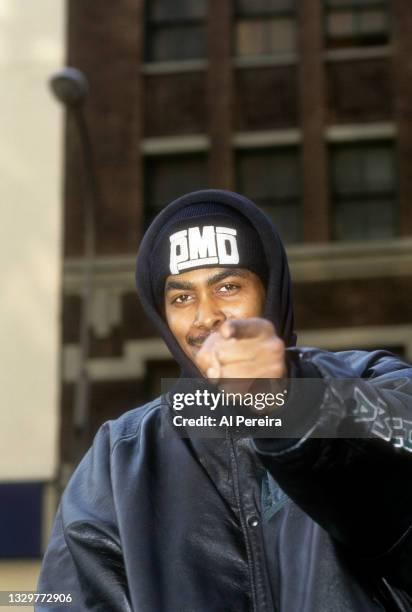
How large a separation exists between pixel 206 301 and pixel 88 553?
40 centimetres

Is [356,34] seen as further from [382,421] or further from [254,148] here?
[382,421]

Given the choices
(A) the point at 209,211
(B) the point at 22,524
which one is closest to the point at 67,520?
(A) the point at 209,211

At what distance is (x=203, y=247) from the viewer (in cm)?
182

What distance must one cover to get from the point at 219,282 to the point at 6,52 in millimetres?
13838

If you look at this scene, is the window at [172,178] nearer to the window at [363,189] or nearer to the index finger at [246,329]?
the window at [363,189]

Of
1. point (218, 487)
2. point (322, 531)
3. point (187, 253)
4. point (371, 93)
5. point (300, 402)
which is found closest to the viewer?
point (300, 402)

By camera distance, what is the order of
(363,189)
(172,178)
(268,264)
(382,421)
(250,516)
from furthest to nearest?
(172,178), (363,189), (268,264), (250,516), (382,421)

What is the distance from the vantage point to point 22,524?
12.6 meters

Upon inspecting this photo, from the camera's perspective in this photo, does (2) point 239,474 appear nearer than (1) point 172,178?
Yes

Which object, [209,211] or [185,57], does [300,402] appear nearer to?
[209,211]

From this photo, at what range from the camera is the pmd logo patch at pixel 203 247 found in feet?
5.95

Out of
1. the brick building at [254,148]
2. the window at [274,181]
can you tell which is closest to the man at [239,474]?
the brick building at [254,148]

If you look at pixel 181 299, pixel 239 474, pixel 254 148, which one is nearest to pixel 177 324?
pixel 181 299

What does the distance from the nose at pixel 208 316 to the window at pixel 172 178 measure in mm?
12956
